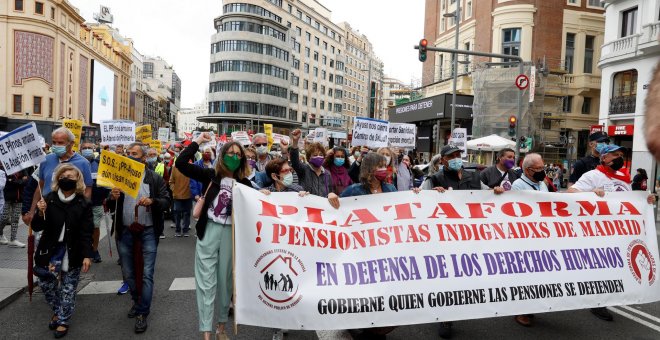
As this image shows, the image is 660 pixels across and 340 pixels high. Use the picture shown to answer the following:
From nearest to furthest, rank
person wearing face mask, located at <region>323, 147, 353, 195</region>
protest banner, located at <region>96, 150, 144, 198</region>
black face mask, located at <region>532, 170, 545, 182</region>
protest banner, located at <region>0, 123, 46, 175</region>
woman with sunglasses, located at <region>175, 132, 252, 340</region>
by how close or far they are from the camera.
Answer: woman with sunglasses, located at <region>175, 132, 252, 340</region>
protest banner, located at <region>96, 150, 144, 198</region>
black face mask, located at <region>532, 170, 545, 182</region>
protest banner, located at <region>0, 123, 46, 175</region>
person wearing face mask, located at <region>323, 147, 353, 195</region>

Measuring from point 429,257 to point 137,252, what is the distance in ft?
10.0

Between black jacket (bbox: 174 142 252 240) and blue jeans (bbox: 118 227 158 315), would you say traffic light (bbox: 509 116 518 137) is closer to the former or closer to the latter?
black jacket (bbox: 174 142 252 240)

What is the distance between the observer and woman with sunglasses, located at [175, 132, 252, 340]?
14.2ft

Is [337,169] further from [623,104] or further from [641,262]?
[623,104]

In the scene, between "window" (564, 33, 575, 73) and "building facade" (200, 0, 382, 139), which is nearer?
"window" (564, 33, 575, 73)

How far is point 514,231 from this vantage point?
15.3 feet

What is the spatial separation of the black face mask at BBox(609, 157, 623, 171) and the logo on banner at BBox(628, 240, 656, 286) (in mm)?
1296

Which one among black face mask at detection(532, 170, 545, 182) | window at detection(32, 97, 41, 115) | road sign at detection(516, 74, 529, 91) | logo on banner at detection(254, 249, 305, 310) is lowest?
logo on banner at detection(254, 249, 305, 310)

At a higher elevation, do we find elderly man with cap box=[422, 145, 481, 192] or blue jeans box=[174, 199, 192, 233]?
elderly man with cap box=[422, 145, 481, 192]

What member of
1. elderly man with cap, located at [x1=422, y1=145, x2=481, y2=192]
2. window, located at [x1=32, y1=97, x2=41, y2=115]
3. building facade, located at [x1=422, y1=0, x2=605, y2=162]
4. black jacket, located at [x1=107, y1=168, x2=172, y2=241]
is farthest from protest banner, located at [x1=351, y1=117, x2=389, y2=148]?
window, located at [x1=32, y1=97, x2=41, y2=115]

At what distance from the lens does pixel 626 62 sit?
73.7ft

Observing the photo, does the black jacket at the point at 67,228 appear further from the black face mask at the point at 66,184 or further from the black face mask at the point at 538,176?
the black face mask at the point at 538,176

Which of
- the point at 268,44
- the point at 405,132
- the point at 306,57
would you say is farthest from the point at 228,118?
the point at 405,132

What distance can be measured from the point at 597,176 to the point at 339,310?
13.2ft
